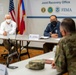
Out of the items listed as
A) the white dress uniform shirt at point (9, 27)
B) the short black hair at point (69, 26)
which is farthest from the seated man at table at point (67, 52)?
the white dress uniform shirt at point (9, 27)

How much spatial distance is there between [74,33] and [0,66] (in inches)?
40.6

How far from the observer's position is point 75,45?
7.59 feet

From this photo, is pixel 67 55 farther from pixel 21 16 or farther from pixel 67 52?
pixel 21 16

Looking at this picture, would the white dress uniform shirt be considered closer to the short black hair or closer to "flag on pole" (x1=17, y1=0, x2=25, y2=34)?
"flag on pole" (x1=17, y1=0, x2=25, y2=34)

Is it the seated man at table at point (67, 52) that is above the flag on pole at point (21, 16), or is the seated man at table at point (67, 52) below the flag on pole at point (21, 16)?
below

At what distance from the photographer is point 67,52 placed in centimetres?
229

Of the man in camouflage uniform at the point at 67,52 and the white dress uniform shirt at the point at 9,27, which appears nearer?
the man in camouflage uniform at the point at 67,52

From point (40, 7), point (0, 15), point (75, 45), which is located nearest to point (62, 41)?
point (75, 45)

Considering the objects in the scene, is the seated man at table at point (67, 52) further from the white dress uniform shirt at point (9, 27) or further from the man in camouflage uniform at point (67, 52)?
the white dress uniform shirt at point (9, 27)

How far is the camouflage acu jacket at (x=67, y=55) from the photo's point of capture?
2297 mm

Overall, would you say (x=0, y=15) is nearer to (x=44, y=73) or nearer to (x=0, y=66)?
(x=44, y=73)

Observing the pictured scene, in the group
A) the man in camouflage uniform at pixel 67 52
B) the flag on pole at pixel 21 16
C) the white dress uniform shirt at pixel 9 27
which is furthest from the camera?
the flag on pole at pixel 21 16

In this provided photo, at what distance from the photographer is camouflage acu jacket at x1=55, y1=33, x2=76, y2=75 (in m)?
2.30

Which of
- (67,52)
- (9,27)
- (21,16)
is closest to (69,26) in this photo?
(67,52)
